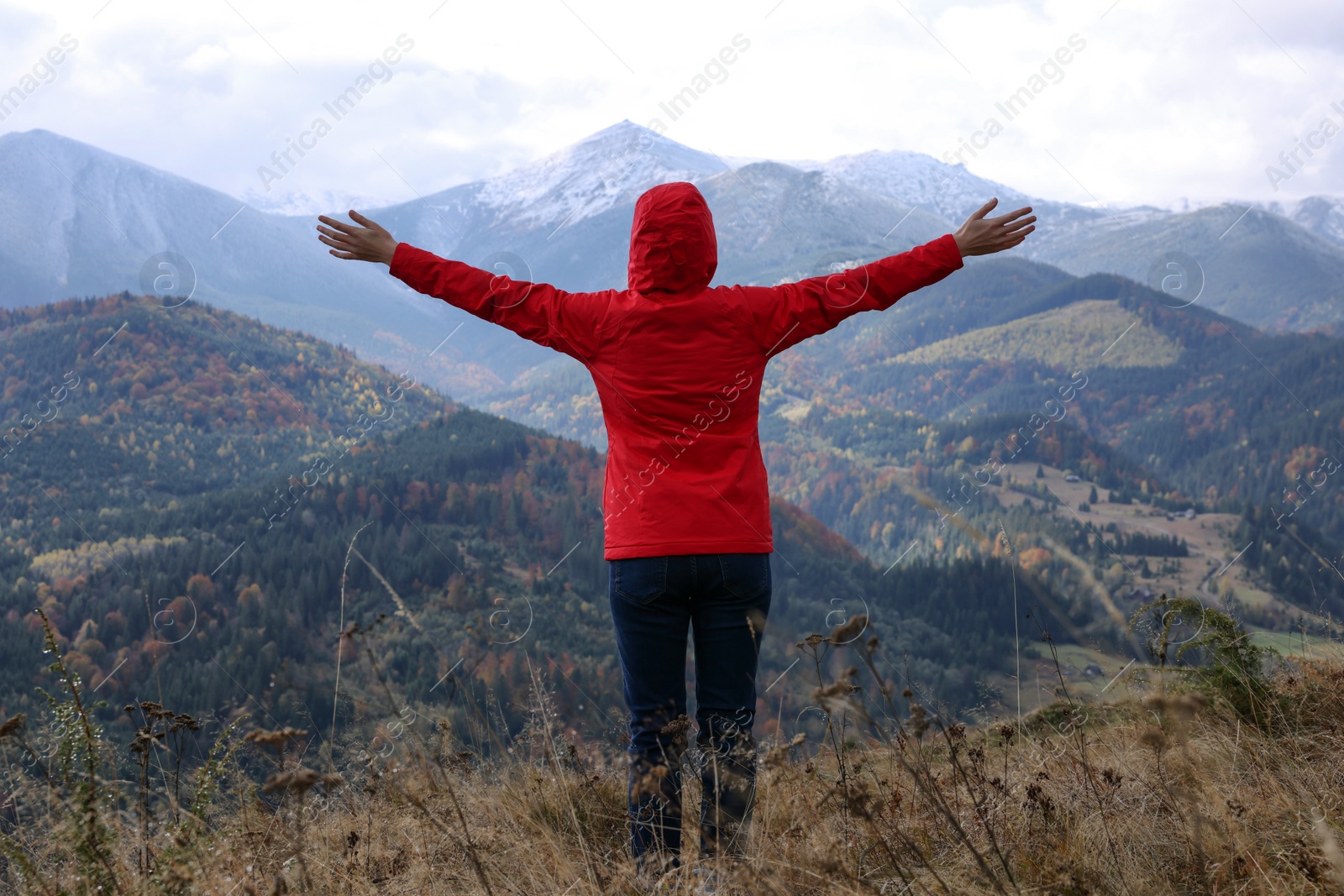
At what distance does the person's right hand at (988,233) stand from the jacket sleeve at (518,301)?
162cm

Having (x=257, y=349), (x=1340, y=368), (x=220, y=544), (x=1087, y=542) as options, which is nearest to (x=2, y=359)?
(x=257, y=349)

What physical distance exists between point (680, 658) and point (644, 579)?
0.39 m

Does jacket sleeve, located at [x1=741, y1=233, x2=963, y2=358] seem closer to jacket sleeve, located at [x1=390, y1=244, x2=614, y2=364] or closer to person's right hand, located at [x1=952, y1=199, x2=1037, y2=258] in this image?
person's right hand, located at [x1=952, y1=199, x2=1037, y2=258]

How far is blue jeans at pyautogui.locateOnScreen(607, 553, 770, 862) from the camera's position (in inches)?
123

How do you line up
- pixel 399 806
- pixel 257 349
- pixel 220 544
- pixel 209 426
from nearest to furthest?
pixel 399 806 → pixel 220 544 → pixel 209 426 → pixel 257 349

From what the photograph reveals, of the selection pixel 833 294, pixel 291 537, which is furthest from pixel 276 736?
pixel 291 537

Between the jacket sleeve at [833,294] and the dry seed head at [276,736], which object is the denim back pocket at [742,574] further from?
the dry seed head at [276,736]

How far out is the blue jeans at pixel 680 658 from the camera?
123 inches

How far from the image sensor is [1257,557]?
116 m

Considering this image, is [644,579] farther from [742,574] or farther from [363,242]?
[363,242]

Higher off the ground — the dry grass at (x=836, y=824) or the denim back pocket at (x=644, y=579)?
the denim back pocket at (x=644, y=579)

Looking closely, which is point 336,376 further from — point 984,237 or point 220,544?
point 984,237

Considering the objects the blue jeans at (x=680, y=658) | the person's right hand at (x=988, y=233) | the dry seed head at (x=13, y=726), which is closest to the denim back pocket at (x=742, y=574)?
the blue jeans at (x=680, y=658)

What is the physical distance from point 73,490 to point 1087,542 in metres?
143
